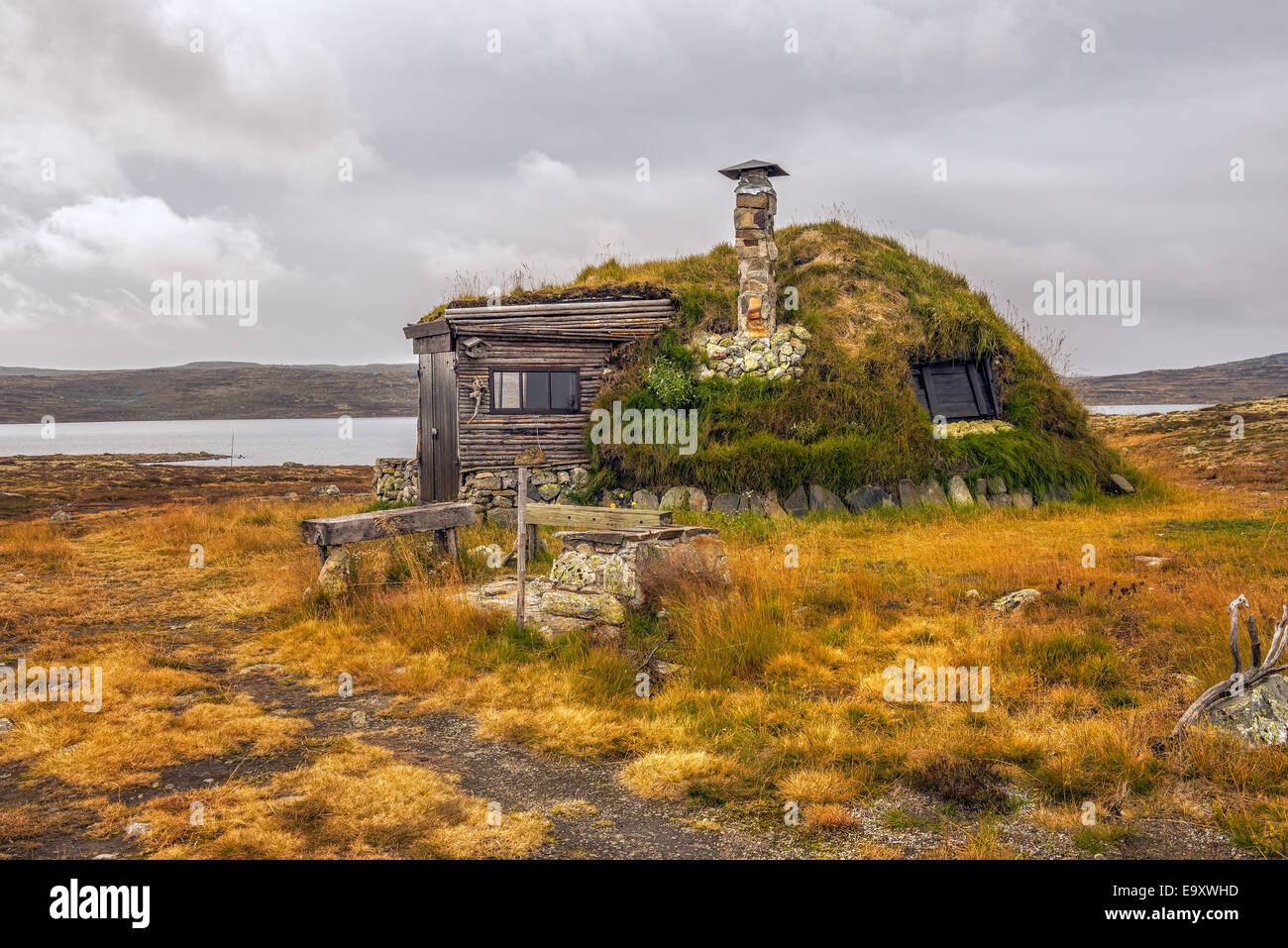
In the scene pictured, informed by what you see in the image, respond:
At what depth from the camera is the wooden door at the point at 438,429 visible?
717 inches

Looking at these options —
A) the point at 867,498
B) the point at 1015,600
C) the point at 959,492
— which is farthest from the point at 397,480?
the point at 1015,600

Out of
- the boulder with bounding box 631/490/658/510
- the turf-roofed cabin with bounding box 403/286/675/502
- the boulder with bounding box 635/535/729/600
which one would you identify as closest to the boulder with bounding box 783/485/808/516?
the boulder with bounding box 631/490/658/510

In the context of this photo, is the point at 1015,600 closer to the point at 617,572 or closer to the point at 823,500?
the point at 617,572

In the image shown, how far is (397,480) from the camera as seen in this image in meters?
21.0

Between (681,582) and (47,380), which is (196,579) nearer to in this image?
(681,582)

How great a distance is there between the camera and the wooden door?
18.2 metres

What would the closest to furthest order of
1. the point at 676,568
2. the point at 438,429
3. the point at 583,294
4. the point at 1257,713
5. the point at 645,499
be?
the point at 1257,713, the point at 676,568, the point at 645,499, the point at 438,429, the point at 583,294

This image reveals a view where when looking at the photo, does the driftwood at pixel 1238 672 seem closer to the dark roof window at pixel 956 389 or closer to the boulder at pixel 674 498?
the boulder at pixel 674 498

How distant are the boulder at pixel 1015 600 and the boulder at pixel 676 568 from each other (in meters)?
3.29

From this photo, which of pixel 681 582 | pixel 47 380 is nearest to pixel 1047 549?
pixel 681 582

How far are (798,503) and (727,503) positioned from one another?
150cm

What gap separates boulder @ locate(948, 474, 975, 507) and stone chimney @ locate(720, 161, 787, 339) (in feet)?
17.8

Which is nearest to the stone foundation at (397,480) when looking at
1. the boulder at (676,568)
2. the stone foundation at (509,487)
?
the stone foundation at (509,487)

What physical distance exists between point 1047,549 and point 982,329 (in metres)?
8.02
